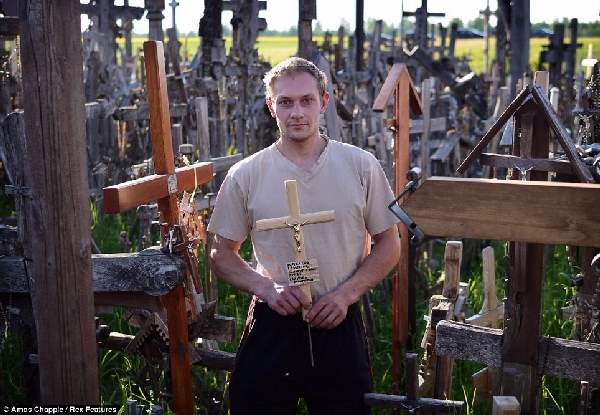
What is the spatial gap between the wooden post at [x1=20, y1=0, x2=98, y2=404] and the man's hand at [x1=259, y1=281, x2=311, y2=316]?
63 cm

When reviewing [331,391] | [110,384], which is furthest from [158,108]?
[110,384]

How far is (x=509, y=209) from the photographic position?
1924 millimetres

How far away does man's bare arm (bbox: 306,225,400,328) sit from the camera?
286 centimetres

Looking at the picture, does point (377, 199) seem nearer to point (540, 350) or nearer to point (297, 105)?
point (297, 105)

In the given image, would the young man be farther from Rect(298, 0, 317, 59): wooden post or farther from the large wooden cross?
Rect(298, 0, 317, 59): wooden post

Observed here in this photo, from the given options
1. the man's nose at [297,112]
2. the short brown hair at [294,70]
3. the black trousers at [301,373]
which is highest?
the short brown hair at [294,70]

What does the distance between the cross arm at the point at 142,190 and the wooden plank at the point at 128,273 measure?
0.27 metres

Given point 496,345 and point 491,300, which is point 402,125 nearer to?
point 491,300

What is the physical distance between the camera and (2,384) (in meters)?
4.16

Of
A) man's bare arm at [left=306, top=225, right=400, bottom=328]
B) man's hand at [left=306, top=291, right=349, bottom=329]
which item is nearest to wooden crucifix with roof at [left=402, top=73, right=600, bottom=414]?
man's bare arm at [left=306, top=225, right=400, bottom=328]

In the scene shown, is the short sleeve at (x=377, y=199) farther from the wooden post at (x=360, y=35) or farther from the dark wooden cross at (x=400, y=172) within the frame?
the wooden post at (x=360, y=35)

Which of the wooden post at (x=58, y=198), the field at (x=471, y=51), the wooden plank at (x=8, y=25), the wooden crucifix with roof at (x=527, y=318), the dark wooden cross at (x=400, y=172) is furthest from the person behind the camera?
the field at (x=471, y=51)

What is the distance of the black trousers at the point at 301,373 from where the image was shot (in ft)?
9.65

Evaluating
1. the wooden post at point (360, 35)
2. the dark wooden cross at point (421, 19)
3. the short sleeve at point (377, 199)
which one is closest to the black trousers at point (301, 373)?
the short sleeve at point (377, 199)
